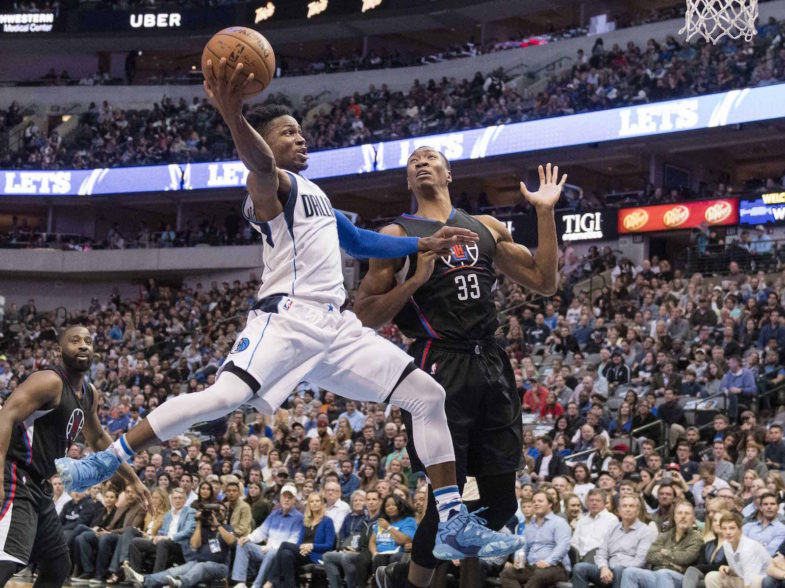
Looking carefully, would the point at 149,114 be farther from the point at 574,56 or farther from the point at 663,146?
the point at 663,146

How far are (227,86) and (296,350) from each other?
1234 mm

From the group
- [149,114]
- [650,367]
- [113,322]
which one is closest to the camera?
[650,367]

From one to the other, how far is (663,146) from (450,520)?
2298 centimetres

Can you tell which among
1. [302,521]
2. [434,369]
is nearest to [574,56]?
[302,521]

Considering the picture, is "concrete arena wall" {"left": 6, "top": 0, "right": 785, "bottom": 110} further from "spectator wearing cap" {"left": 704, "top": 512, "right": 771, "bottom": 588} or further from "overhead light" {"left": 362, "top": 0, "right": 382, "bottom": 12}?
"spectator wearing cap" {"left": 704, "top": 512, "right": 771, "bottom": 588}

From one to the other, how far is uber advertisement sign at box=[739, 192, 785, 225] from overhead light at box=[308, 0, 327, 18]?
1909cm

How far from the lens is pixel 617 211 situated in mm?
25266

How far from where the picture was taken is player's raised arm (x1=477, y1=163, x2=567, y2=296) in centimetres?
586

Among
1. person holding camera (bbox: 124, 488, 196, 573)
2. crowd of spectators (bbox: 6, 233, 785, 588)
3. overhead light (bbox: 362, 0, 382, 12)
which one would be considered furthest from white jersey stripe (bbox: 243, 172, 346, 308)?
overhead light (bbox: 362, 0, 382, 12)

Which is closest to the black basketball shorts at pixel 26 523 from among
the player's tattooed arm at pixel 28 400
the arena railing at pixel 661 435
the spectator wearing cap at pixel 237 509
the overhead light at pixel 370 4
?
the player's tattooed arm at pixel 28 400

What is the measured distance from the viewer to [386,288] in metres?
5.66

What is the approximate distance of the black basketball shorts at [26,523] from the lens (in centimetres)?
578

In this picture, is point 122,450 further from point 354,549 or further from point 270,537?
point 270,537

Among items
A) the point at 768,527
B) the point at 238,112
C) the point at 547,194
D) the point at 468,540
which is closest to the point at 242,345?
the point at 238,112
